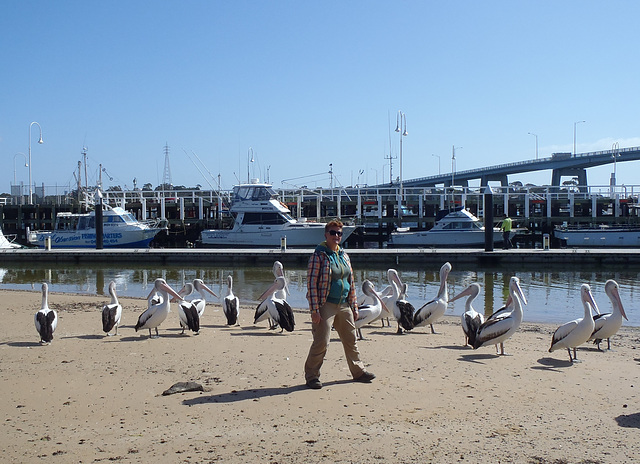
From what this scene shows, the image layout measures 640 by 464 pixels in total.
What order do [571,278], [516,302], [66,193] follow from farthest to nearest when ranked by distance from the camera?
[66,193] → [571,278] → [516,302]

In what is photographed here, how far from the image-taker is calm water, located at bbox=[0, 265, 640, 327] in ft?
53.0

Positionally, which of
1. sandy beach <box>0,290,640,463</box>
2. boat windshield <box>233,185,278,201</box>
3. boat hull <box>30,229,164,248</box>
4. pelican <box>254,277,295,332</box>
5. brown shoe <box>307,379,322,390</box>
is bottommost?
sandy beach <box>0,290,640,463</box>

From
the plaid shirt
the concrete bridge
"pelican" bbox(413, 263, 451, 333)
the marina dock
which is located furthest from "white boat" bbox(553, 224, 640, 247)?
the plaid shirt

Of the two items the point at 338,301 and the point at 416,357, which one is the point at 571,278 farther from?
the point at 338,301

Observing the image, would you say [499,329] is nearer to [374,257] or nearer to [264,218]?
[374,257]

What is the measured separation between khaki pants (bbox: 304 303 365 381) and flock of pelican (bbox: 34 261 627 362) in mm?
2837

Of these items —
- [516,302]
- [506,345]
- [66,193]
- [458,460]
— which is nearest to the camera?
[458,460]

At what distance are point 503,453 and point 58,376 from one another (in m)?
4.78

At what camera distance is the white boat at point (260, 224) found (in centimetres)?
3731

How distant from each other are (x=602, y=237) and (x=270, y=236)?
21010mm

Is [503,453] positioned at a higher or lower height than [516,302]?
lower

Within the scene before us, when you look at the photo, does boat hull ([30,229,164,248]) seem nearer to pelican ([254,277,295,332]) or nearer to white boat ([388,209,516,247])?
white boat ([388,209,516,247])

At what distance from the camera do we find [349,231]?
3700 cm

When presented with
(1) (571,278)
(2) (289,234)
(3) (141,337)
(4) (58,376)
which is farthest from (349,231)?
(4) (58,376)
